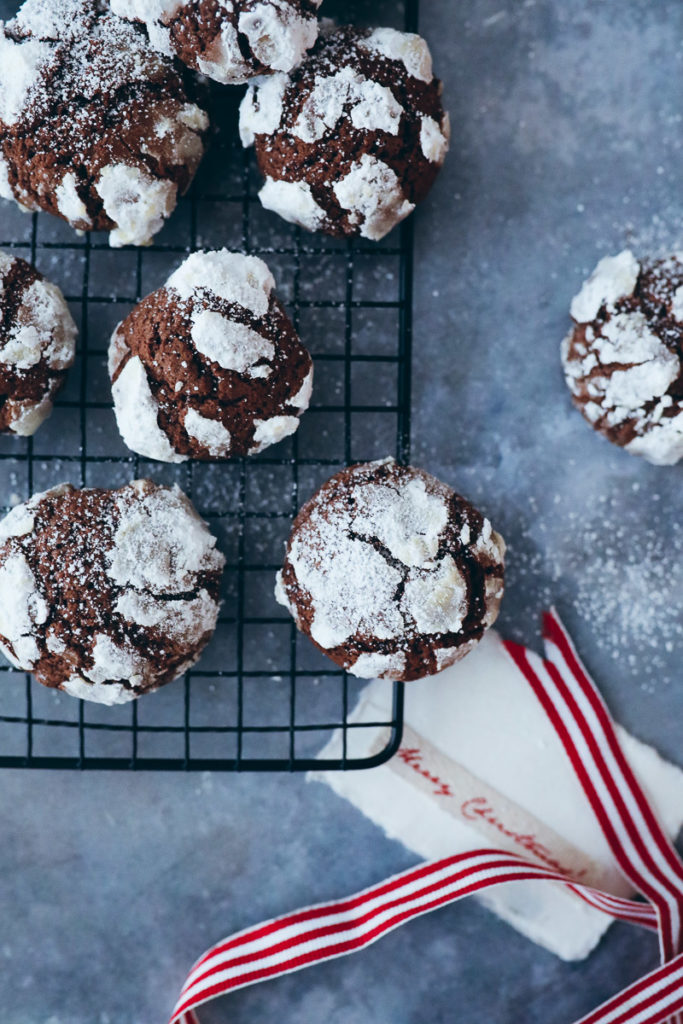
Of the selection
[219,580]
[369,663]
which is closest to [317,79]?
[219,580]

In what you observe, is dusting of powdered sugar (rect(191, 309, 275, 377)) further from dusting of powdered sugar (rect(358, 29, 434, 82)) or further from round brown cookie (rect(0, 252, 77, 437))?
dusting of powdered sugar (rect(358, 29, 434, 82))

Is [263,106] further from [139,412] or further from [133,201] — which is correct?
[139,412]

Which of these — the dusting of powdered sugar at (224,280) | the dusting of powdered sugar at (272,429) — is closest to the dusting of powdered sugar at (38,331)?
the dusting of powdered sugar at (224,280)

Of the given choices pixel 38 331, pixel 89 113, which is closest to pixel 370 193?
pixel 89 113

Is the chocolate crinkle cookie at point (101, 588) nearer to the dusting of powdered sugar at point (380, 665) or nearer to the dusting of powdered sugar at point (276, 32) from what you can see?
the dusting of powdered sugar at point (380, 665)

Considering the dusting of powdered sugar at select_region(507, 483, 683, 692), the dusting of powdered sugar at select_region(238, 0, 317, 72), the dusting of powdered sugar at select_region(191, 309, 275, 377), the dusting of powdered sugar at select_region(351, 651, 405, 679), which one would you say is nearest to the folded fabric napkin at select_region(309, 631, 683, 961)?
the dusting of powdered sugar at select_region(507, 483, 683, 692)
